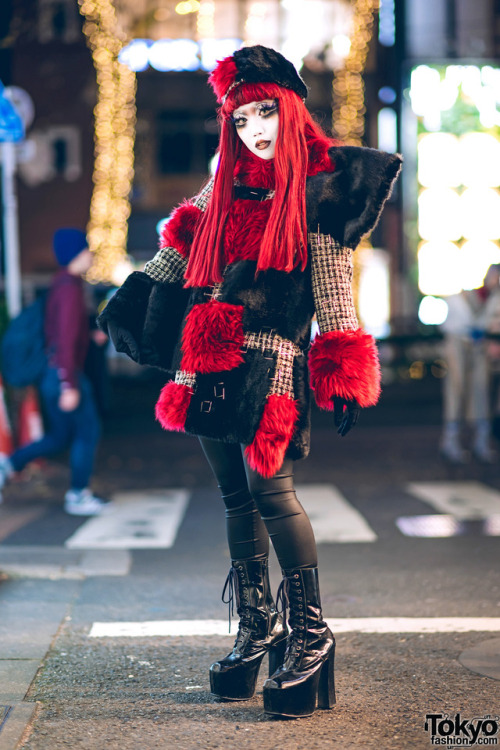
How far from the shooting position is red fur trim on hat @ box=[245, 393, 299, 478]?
9.45 ft

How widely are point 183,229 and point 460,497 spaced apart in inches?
169

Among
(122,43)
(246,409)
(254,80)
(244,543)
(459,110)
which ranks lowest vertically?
(244,543)

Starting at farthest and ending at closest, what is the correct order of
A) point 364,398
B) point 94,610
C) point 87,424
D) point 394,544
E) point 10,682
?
1. point 87,424
2. point 394,544
3. point 94,610
4. point 10,682
5. point 364,398

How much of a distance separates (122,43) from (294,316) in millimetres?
25456

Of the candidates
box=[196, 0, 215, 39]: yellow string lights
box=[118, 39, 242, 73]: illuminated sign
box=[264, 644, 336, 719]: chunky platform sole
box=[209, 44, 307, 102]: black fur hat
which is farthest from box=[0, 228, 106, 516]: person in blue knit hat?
box=[196, 0, 215, 39]: yellow string lights

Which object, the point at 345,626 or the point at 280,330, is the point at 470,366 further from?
the point at 280,330

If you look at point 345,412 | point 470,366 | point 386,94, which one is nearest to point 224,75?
point 345,412

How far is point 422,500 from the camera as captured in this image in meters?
6.85

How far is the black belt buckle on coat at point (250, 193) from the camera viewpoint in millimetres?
3023

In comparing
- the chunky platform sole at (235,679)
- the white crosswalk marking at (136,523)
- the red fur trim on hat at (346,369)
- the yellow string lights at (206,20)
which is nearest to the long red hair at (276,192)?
the red fur trim on hat at (346,369)

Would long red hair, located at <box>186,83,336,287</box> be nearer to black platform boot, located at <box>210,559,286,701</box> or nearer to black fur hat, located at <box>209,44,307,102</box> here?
black fur hat, located at <box>209,44,307,102</box>

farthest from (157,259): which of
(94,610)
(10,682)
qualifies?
(94,610)

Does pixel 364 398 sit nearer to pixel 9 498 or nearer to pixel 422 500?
pixel 422 500

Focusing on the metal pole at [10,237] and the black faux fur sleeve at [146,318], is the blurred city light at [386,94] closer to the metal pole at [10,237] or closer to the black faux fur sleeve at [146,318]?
the metal pole at [10,237]
